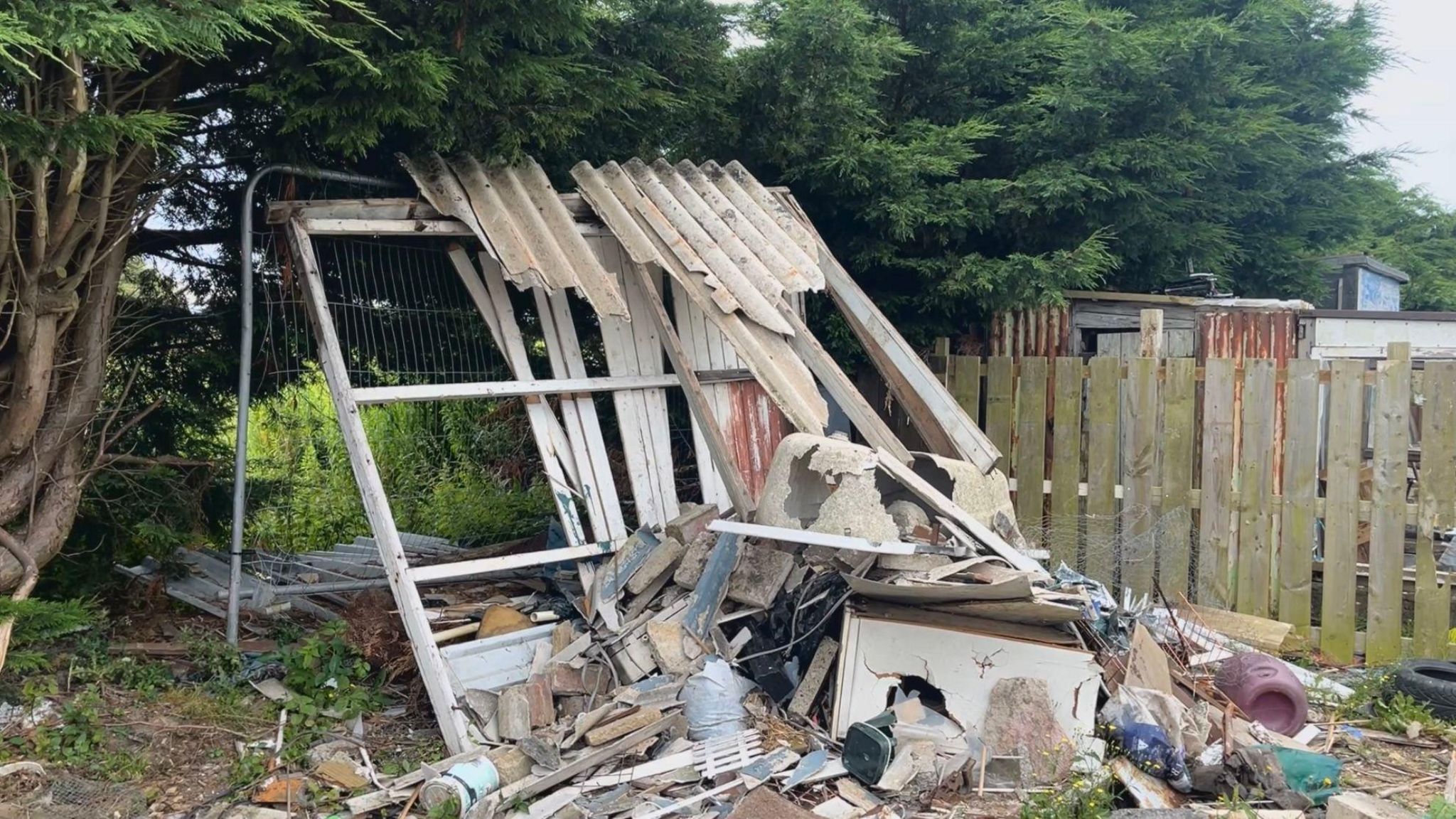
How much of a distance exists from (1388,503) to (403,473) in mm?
7549

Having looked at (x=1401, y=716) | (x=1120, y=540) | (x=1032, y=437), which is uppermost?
(x=1032, y=437)

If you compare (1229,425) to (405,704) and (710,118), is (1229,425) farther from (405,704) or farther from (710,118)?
(405,704)

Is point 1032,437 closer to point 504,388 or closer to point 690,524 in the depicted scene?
point 690,524

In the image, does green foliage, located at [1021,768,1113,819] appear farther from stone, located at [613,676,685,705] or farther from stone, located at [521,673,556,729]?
stone, located at [521,673,556,729]

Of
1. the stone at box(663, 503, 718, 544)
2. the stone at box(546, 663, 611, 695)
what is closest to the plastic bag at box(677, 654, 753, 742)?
the stone at box(546, 663, 611, 695)

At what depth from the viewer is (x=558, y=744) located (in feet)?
14.9

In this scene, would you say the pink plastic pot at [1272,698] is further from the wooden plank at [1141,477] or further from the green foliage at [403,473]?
the green foliage at [403,473]

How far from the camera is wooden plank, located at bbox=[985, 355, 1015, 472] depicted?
23.9 ft

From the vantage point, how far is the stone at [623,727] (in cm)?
453

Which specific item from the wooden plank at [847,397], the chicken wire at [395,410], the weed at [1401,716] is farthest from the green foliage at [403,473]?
the weed at [1401,716]

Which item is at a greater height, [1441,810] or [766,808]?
[1441,810]

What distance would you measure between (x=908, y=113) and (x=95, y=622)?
7106 millimetres

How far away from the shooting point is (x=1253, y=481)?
20.9 ft

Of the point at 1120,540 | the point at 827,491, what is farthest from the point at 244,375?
the point at 1120,540
